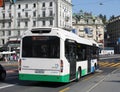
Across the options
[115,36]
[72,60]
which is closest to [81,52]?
[72,60]

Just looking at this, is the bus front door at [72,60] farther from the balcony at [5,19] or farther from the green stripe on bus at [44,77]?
the balcony at [5,19]

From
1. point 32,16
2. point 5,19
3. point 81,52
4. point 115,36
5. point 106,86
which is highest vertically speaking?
point 32,16

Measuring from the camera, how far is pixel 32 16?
12656cm

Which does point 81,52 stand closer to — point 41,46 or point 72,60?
point 72,60

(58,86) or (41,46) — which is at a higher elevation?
(41,46)

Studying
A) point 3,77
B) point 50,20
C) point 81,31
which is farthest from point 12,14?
point 3,77

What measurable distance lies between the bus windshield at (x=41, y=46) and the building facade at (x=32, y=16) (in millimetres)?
103296

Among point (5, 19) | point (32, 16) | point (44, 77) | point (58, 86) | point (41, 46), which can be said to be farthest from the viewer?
point (5, 19)

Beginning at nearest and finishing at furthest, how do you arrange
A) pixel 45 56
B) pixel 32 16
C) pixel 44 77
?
pixel 44 77 → pixel 45 56 → pixel 32 16

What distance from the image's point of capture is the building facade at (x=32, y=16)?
405 feet

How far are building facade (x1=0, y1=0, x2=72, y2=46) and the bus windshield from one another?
103296 millimetres

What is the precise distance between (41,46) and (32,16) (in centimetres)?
10910

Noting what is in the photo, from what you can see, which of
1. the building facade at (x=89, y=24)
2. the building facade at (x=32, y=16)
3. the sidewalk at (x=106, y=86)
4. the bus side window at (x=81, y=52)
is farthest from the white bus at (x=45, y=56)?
the building facade at (x=89, y=24)

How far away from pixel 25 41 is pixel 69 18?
114 metres
